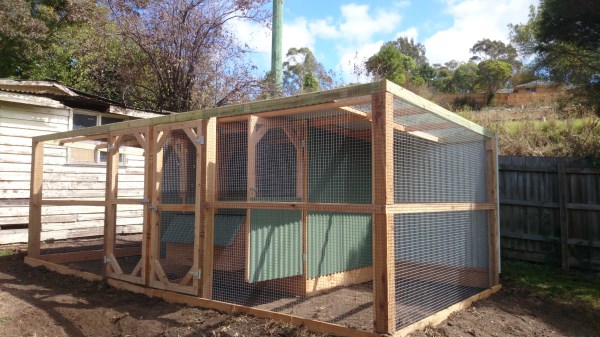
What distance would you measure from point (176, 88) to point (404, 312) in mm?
11913

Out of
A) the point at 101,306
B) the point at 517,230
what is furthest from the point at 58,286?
the point at 517,230

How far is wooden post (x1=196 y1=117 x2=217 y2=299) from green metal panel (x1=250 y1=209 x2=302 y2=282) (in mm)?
486

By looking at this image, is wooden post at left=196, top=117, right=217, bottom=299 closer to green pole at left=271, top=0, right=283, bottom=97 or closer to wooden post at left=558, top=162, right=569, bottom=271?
wooden post at left=558, top=162, right=569, bottom=271

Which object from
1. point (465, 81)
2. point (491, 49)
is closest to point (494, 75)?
point (465, 81)

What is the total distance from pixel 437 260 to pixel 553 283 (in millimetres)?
2437

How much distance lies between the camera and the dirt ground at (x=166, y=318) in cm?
406

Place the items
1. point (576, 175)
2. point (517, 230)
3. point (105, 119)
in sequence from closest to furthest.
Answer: point (576, 175) → point (517, 230) → point (105, 119)

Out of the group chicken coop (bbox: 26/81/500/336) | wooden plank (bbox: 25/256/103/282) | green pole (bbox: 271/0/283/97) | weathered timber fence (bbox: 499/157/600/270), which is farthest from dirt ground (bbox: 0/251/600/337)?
green pole (bbox: 271/0/283/97)

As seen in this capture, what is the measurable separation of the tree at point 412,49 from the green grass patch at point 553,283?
48392mm

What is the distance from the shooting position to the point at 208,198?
478 cm

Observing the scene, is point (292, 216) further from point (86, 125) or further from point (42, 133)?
point (86, 125)

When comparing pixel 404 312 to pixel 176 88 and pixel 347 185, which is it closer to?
pixel 347 185

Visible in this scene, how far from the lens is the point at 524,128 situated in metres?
9.64

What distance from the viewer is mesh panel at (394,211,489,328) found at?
13.5ft
